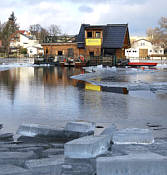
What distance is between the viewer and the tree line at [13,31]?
9112 centimetres

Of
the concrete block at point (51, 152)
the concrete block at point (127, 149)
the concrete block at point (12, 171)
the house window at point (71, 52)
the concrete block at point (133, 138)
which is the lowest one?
the concrete block at point (51, 152)

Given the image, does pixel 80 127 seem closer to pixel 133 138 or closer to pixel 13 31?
pixel 133 138

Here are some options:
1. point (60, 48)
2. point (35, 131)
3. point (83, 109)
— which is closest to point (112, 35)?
point (60, 48)

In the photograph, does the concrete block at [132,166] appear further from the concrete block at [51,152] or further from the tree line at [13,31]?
the tree line at [13,31]

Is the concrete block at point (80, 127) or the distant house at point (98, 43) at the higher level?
the distant house at point (98, 43)

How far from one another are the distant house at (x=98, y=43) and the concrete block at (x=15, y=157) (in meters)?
46.1

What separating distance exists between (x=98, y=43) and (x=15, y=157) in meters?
47.0

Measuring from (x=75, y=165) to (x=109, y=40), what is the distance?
47983mm

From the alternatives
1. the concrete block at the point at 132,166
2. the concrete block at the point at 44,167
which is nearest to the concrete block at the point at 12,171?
the concrete block at the point at 44,167

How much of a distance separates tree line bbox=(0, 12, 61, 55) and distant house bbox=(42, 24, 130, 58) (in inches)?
320

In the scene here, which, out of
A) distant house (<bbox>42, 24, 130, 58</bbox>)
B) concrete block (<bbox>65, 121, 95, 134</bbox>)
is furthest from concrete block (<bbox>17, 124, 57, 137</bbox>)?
distant house (<bbox>42, 24, 130, 58</bbox>)

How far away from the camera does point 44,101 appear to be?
12.8 metres

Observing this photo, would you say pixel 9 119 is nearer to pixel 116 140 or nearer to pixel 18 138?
pixel 18 138

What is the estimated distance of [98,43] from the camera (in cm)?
5153
